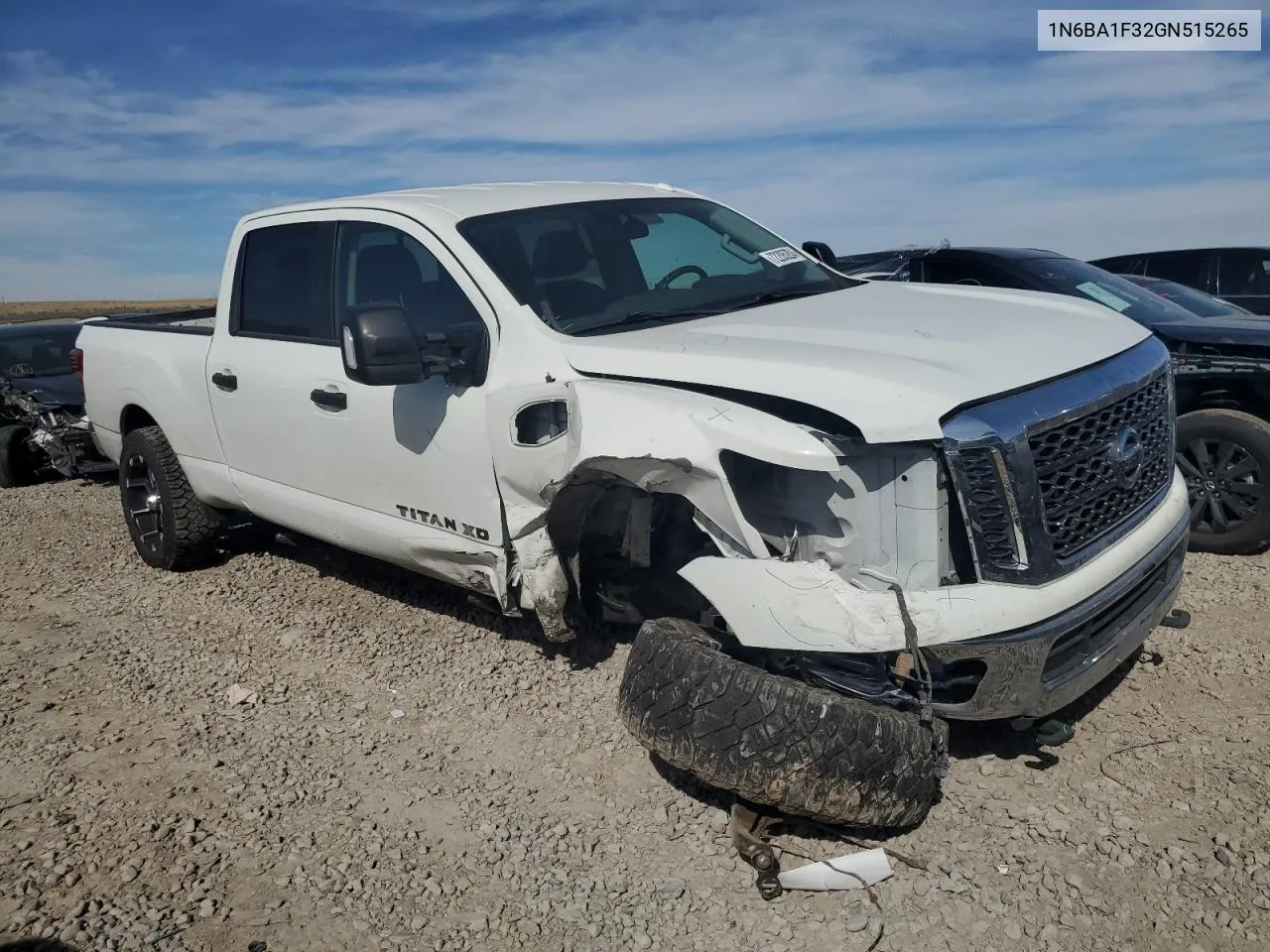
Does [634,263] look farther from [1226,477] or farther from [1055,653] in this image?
[1226,477]

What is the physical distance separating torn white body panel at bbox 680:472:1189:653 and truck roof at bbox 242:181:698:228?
2.02m

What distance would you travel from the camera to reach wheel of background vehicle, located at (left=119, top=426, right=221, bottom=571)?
18.4ft

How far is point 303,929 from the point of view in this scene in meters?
2.76

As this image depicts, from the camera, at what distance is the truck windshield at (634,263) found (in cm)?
378

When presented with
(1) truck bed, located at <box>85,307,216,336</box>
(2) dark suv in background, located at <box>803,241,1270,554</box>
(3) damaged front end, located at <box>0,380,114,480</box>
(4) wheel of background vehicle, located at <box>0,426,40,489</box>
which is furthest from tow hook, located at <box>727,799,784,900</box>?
(4) wheel of background vehicle, located at <box>0,426,40,489</box>

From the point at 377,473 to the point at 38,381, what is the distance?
6.72 m

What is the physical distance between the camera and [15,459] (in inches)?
366

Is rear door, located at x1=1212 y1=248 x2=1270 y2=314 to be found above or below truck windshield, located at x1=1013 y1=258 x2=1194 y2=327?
below

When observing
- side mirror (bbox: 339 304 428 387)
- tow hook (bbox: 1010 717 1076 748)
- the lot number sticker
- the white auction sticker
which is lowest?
tow hook (bbox: 1010 717 1076 748)

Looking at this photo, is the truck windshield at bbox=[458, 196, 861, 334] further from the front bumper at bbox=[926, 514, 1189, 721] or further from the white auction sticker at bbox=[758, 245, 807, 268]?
the front bumper at bbox=[926, 514, 1189, 721]

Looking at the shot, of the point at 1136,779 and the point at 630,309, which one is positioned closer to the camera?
the point at 1136,779

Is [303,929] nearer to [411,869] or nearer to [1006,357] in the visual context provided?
[411,869]

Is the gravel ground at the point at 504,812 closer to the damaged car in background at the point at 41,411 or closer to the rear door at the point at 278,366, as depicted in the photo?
the rear door at the point at 278,366

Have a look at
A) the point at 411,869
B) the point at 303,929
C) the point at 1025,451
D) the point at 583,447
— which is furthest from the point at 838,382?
the point at 303,929
